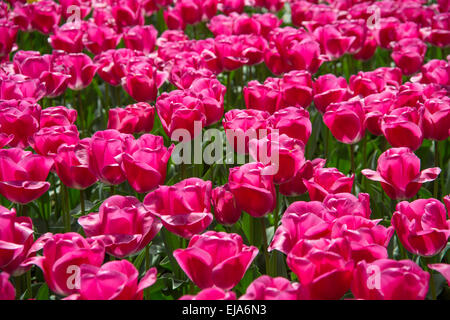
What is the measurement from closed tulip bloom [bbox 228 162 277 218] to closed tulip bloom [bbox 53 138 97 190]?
0.45 metres

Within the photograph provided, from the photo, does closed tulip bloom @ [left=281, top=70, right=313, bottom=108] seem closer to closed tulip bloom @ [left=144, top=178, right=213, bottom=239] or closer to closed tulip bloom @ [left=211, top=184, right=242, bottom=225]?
closed tulip bloom @ [left=211, top=184, right=242, bottom=225]

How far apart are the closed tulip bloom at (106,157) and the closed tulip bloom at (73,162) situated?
0.04 m

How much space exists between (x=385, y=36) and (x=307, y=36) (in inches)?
24.1

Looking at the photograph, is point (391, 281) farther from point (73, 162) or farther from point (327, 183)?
point (73, 162)

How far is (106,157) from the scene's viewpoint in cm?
171

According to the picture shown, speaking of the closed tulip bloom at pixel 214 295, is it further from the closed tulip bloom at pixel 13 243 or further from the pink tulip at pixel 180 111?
the pink tulip at pixel 180 111

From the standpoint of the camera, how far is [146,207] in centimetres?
147

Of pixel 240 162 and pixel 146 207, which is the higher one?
pixel 146 207

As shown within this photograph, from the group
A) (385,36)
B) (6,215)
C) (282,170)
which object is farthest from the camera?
(385,36)

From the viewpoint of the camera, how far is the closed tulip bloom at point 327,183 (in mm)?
1630

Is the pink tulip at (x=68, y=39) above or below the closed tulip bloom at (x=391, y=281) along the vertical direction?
above

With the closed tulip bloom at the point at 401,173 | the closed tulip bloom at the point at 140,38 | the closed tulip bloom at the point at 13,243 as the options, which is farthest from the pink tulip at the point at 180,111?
the closed tulip bloom at the point at 140,38
